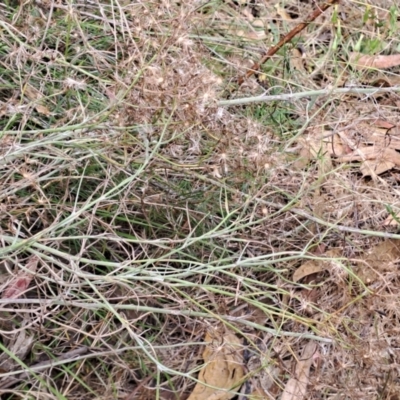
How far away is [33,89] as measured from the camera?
5.01 feet

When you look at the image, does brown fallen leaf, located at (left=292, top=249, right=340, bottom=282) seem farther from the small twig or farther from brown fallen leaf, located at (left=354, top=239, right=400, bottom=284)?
the small twig

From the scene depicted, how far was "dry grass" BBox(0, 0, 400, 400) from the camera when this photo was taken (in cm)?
128

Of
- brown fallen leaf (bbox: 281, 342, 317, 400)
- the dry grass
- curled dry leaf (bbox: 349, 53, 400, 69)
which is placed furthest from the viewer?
curled dry leaf (bbox: 349, 53, 400, 69)

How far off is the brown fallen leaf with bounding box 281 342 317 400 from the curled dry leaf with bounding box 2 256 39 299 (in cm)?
60

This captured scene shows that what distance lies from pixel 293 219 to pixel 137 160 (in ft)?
1.35

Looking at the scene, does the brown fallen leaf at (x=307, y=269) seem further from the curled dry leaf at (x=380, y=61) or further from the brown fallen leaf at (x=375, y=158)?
the curled dry leaf at (x=380, y=61)

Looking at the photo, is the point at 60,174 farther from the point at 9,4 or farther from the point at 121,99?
the point at 9,4

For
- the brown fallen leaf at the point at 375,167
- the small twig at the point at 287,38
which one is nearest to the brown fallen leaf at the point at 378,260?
the brown fallen leaf at the point at 375,167

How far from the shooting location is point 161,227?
149 cm

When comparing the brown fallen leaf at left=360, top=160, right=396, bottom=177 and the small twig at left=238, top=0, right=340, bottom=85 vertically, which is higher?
the small twig at left=238, top=0, right=340, bottom=85

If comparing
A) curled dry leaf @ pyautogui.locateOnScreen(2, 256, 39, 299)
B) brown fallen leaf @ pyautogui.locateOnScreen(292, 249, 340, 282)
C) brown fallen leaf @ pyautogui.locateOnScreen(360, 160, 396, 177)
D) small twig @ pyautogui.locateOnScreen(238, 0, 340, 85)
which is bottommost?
brown fallen leaf @ pyautogui.locateOnScreen(292, 249, 340, 282)

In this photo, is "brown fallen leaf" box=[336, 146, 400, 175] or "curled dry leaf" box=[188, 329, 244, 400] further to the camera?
"brown fallen leaf" box=[336, 146, 400, 175]

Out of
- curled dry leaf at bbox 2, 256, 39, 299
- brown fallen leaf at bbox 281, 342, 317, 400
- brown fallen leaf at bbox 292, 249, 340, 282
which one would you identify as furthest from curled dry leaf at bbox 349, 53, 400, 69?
curled dry leaf at bbox 2, 256, 39, 299

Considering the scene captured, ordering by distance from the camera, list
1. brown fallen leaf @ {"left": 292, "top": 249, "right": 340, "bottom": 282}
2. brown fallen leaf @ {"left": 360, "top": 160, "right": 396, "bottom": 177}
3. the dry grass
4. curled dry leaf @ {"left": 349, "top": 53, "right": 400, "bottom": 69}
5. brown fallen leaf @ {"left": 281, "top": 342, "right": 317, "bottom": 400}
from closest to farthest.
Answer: the dry grass
brown fallen leaf @ {"left": 281, "top": 342, "right": 317, "bottom": 400}
brown fallen leaf @ {"left": 292, "top": 249, "right": 340, "bottom": 282}
brown fallen leaf @ {"left": 360, "top": 160, "right": 396, "bottom": 177}
curled dry leaf @ {"left": 349, "top": 53, "right": 400, "bottom": 69}
